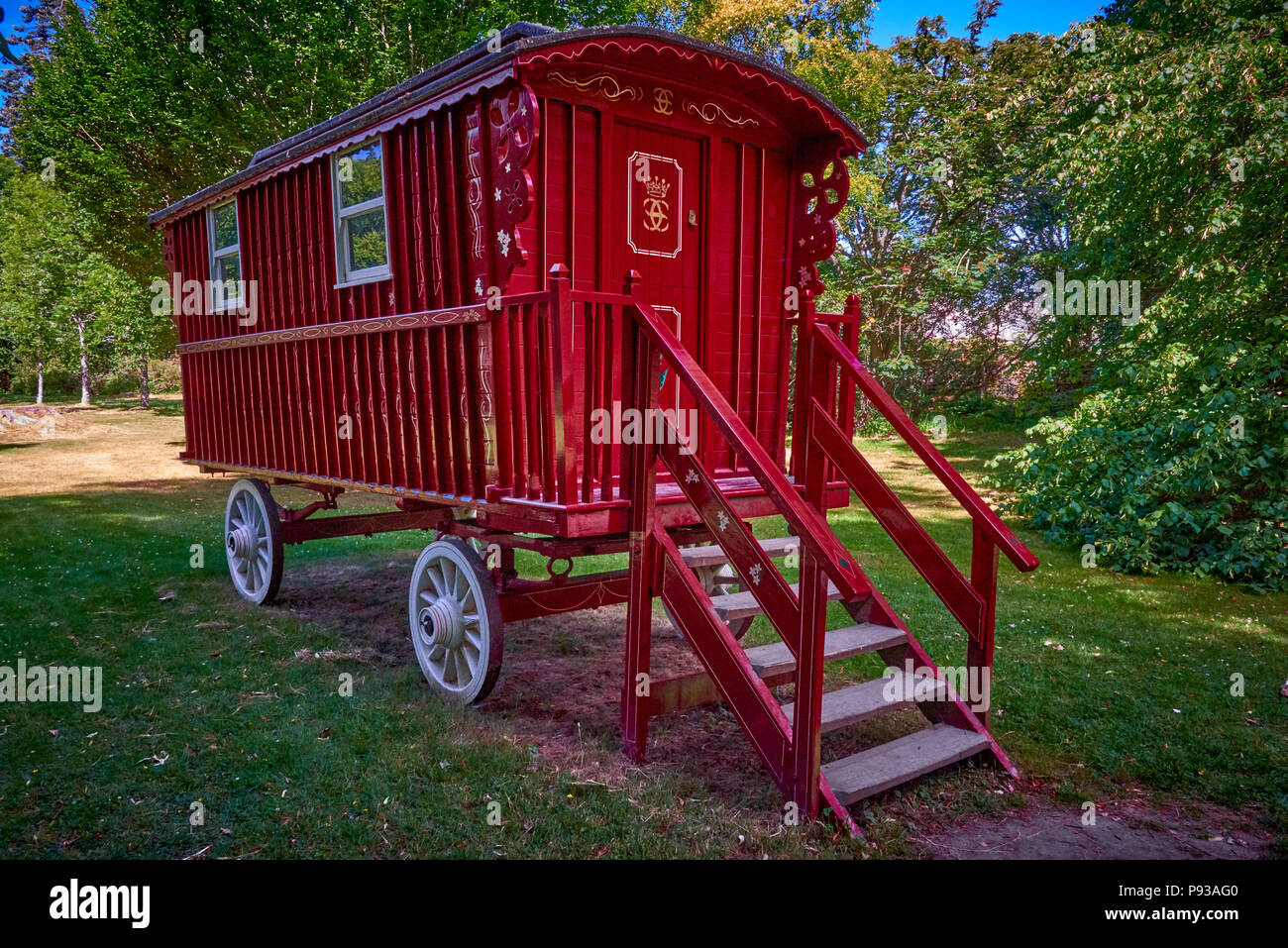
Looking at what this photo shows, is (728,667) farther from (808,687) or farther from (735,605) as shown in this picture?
(735,605)

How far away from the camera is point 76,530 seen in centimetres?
1082

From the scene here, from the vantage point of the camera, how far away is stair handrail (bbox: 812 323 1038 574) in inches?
171

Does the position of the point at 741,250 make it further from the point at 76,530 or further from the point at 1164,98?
the point at 76,530

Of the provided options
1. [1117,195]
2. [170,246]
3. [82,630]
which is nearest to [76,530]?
[170,246]

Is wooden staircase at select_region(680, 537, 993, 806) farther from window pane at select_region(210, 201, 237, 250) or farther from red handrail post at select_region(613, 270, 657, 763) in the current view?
window pane at select_region(210, 201, 237, 250)

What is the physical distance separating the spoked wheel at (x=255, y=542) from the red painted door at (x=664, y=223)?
4.09 meters

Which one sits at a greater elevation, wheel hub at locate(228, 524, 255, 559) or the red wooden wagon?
the red wooden wagon

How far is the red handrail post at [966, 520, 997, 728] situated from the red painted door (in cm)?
196

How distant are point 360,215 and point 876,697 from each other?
15.5 feet

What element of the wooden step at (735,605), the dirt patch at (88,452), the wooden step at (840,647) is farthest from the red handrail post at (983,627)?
the dirt patch at (88,452)

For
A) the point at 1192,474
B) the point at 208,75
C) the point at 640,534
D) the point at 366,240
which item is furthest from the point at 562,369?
the point at 208,75

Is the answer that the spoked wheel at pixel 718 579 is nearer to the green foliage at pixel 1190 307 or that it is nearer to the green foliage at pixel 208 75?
the green foliage at pixel 1190 307

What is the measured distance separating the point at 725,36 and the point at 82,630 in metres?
19.9

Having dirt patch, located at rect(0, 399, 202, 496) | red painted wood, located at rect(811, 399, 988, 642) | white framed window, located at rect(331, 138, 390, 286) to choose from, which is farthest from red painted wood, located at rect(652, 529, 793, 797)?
dirt patch, located at rect(0, 399, 202, 496)
